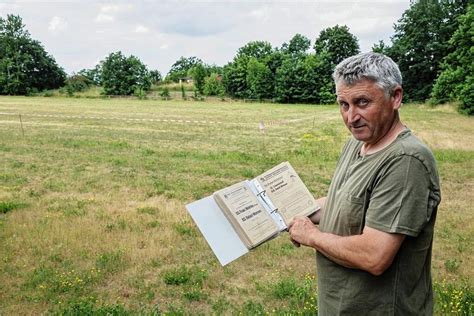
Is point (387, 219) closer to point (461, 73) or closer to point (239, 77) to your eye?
point (461, 73)

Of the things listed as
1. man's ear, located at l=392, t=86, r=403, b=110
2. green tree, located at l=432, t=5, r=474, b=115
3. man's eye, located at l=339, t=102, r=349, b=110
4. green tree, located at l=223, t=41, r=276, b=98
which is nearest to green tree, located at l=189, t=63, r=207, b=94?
green tree, located at l=223, t=41, r=276, b=98

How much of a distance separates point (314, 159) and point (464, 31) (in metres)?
29.7

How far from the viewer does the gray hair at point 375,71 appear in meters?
1.58

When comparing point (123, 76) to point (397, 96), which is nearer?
point (397, 96)

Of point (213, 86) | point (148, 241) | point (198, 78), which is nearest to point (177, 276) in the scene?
point (148, 241)

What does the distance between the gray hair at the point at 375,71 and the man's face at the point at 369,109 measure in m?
0.02

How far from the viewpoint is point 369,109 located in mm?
1626

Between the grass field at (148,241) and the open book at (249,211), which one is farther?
the grass field at (148,241)

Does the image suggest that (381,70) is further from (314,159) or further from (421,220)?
(314,159)

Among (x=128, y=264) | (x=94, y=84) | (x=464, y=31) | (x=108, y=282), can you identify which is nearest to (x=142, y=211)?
(x=128, y=264)

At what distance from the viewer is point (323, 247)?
1711mm

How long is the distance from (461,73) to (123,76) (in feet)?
180

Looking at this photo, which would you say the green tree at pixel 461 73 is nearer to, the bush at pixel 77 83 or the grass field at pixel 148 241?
the grass field at pixel 148 241

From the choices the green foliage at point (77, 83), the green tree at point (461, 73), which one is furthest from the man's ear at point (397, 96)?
the green foliage at point (77, 83)
